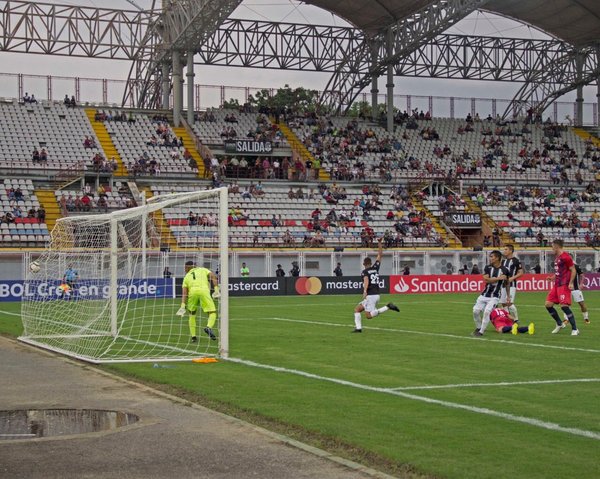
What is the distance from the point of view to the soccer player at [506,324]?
882 inches

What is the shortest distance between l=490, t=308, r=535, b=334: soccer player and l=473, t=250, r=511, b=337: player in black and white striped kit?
52 cm

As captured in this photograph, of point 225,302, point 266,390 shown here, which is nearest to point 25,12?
point 225,302

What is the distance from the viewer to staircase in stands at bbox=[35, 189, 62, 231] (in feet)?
169

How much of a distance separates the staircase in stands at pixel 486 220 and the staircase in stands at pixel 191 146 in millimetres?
16767

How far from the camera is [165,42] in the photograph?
2382 inches

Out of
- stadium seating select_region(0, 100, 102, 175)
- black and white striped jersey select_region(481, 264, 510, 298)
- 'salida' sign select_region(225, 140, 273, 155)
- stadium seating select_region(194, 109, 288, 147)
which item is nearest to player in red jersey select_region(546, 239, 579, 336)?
black and white striped jersey select_region(481, 264, 510, 298)

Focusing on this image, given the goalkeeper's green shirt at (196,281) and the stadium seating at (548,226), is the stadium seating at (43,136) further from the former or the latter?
the goalkeeper's green shirt at (196,281)

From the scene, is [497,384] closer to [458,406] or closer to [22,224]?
[458,406]

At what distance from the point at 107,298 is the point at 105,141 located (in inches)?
1540

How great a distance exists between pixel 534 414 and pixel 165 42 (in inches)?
2067

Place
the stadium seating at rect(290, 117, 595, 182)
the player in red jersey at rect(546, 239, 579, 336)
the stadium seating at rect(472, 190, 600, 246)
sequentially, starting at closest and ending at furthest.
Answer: the player in red jersey at rect(546, 239, 579, 336)
the stadium seating at rect(472, 190, 600, 246)
the stadium seating at rect(290, 117, 595, 182)

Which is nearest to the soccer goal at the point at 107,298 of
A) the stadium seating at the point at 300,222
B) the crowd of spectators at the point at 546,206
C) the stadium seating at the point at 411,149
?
the stadium seating at the point at 300,222

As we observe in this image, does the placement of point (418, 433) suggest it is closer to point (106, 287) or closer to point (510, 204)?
point (106, 287)

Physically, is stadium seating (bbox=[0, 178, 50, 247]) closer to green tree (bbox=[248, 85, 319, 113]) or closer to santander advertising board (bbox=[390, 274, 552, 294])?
santander advertising board (bbox=[390, 274, 552, 294])
